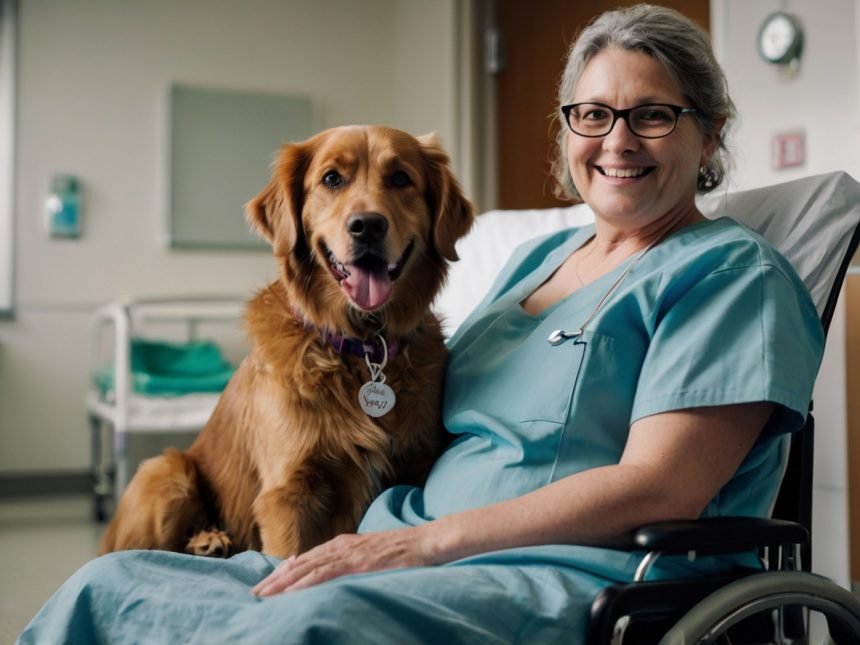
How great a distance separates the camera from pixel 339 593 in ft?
3.00

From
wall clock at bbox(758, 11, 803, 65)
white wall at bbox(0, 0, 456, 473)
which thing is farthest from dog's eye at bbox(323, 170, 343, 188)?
white wall at bbox(0, 0, 456, 473)

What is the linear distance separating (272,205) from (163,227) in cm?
327

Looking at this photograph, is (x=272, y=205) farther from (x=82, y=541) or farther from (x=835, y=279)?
(x=82, y=541)

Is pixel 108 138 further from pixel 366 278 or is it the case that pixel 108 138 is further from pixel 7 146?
pixel 366 278

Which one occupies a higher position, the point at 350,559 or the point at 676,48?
the point at 676,48

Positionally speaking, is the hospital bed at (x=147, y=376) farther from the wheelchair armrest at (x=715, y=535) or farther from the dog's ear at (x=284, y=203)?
the wheelchair armrest at (x=715, y=535)

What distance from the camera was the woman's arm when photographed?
3.53 feet

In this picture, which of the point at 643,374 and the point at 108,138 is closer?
the point at 643,374

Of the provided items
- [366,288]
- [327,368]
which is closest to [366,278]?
[366,288]

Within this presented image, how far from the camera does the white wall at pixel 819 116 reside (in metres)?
2.11

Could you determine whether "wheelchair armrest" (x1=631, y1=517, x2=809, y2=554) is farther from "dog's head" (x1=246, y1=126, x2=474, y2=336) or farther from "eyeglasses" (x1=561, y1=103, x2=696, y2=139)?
"dog's head" (x1=246, y1=126, x2=474, y2=336)

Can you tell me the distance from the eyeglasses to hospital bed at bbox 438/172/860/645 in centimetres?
27

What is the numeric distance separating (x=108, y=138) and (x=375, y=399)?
12.2 ft

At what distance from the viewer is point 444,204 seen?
1.68 metres
